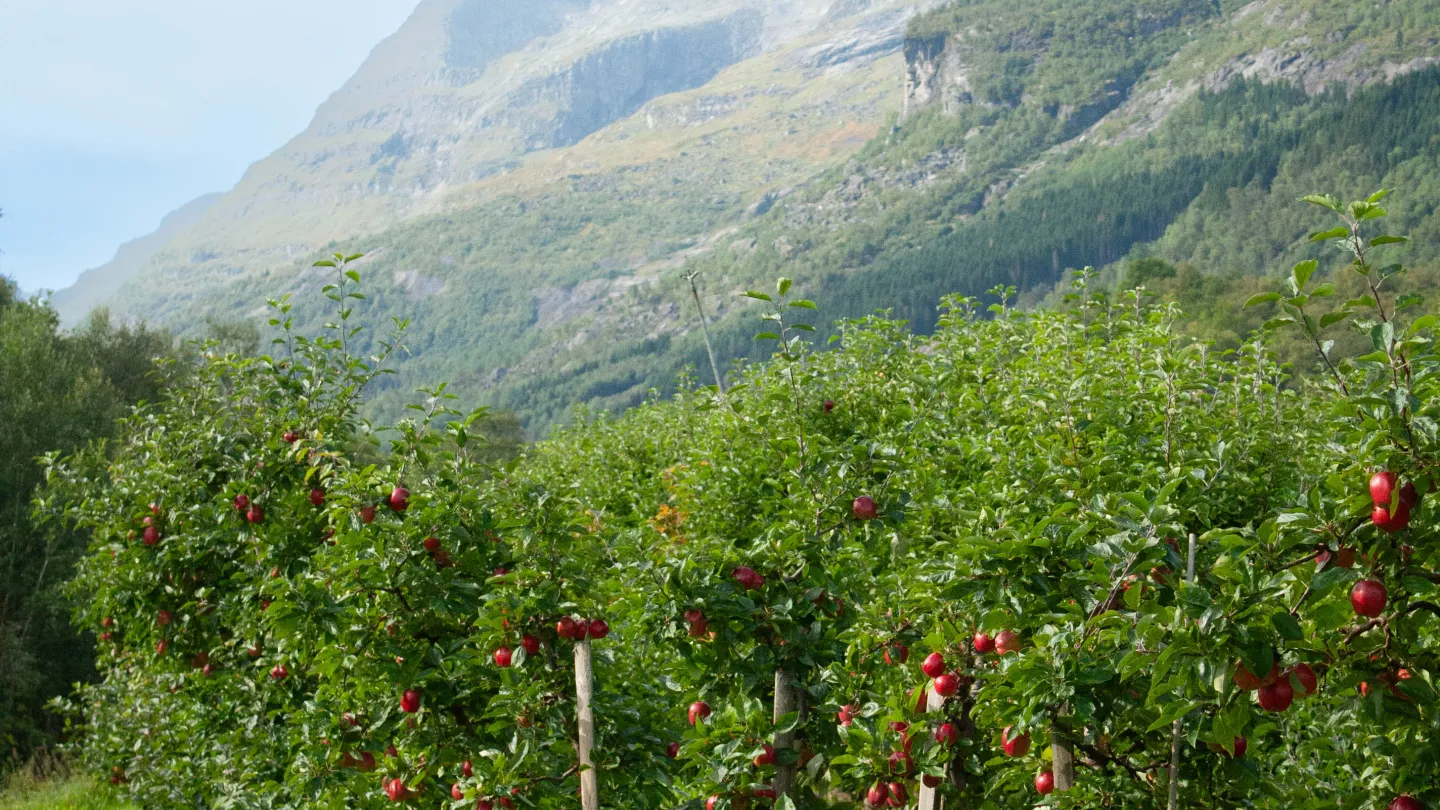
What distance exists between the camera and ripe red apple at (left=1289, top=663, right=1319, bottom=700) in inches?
95.8

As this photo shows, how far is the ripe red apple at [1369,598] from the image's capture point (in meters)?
2.33

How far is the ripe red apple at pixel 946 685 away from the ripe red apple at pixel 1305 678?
120 centimetres

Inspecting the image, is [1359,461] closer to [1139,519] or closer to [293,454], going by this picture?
[1139,519]

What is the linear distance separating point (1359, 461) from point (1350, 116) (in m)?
133

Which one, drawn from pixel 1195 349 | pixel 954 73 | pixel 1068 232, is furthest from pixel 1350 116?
pixel 1195 349

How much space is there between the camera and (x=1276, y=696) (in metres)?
2.42

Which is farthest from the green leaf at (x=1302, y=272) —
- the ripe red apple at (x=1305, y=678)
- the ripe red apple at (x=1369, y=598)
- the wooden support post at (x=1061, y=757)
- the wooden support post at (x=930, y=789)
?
the wooden support post at (x=930, y=789)

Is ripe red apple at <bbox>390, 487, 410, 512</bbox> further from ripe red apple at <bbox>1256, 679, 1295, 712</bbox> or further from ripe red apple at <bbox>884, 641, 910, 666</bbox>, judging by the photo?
ripe red apple at <bbox>1256, 679, 1295, 712</bbox>

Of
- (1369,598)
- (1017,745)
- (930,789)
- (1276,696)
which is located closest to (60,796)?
(930,789)

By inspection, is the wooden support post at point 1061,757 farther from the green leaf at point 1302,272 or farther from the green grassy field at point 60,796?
the green grassy field at point 60,796

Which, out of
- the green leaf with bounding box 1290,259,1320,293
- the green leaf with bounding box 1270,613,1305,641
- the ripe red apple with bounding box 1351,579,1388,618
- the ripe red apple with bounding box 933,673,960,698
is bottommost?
the ripe red apple with bounding box 933,673,960,698

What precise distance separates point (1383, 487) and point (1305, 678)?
47 cm

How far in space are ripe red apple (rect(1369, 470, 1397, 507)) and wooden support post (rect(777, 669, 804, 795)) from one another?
6.76 feet

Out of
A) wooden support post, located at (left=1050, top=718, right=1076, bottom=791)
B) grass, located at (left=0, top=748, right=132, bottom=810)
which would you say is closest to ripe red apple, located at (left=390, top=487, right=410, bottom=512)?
wooden support post, located at (left=1050, top=718, right=1076, bottom=791)
